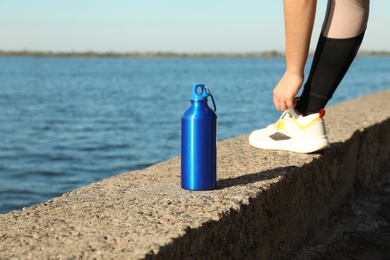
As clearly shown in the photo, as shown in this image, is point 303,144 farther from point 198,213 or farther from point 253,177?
point 198,213

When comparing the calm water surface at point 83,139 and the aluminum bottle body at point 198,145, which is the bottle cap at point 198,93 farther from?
the calm water surface at point 83,139

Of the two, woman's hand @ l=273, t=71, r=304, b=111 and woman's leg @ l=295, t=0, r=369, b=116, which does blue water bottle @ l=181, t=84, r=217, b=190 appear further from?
woman's leg @ l=295, t=0, r=369, b=116

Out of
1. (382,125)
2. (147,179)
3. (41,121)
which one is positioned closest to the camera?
(147,179)

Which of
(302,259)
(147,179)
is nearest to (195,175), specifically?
(147,179)

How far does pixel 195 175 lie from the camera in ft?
7.91

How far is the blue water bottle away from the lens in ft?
7.79

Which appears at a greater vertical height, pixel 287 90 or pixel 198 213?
pixel 287 90

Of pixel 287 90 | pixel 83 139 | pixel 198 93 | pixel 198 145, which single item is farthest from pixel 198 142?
pixel 83 139

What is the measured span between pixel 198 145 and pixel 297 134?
0.94 m

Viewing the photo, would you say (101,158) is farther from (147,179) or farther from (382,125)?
(147,179)

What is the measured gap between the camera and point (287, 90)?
119 inches

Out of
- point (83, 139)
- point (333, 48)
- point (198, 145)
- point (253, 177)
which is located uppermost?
point (333, 48)

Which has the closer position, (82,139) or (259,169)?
(259,169)

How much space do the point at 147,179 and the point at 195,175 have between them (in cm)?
37
